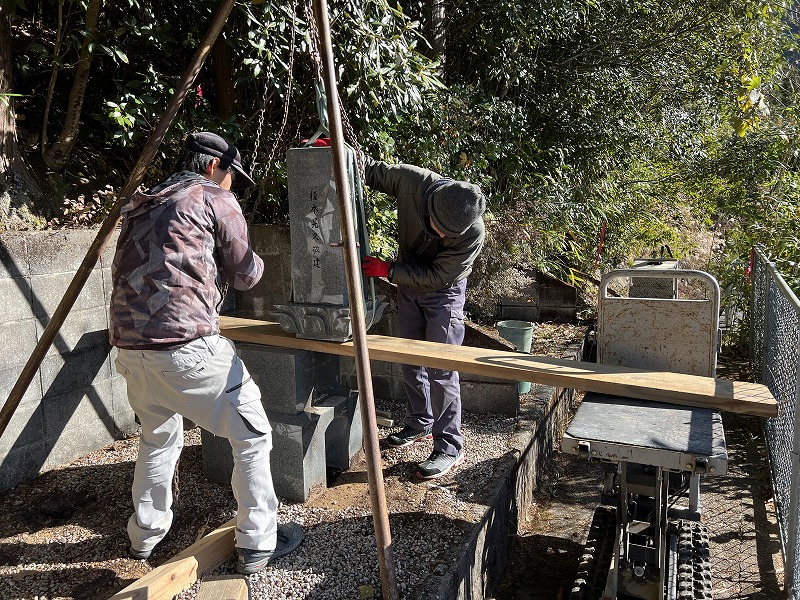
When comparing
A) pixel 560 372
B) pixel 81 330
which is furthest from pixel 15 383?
pixel 560 372

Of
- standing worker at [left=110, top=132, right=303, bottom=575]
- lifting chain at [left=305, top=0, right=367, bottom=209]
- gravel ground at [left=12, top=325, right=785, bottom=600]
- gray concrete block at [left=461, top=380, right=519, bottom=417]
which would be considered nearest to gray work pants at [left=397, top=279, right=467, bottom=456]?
gravel ground at [left=12, top=325, right=785, bottom=600]

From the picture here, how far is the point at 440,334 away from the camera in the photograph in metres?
4.42

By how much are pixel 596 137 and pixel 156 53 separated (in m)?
5.42

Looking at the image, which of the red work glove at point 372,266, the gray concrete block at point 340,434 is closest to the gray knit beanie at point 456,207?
the red work glove at point 372,266

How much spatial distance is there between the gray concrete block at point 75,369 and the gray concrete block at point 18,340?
0.45 ft

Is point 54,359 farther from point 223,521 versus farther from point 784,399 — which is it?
point 784,399

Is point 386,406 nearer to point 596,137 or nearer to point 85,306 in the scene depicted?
point 85,306

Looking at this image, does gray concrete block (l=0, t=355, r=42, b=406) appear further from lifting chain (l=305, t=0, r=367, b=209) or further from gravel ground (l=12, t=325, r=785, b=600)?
lifting chain (l=305, t=0, r=367, b=209)

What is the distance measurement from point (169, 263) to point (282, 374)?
3.98 feet

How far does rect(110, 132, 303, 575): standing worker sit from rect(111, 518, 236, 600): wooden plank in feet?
0.41

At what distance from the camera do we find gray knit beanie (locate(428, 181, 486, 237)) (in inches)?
Answer: 151

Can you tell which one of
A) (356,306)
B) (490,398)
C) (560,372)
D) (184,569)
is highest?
(356,306)

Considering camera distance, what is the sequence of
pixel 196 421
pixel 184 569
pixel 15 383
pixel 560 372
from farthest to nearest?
pixel 15 383
pixel 560 372
pixel 196 421
pixel 184 569

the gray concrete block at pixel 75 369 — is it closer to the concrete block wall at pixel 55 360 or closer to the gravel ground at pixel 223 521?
the concrete block wall at pixel 55 360
